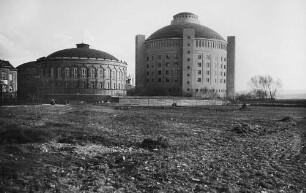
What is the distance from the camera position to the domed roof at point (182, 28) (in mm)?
99188

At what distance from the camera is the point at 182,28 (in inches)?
3996

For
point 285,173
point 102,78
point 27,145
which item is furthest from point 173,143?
point 102,78

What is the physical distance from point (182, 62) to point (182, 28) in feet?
43.7

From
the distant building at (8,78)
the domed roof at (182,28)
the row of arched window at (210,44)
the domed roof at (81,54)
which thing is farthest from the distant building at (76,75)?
the row of arched window at (210,44)

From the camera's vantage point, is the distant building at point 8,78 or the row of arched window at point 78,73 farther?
the row of arched window at point 78,73

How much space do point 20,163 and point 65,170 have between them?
1.54 metres

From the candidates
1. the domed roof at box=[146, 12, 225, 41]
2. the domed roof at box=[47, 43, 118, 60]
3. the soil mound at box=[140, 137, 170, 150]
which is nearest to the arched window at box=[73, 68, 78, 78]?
the domed roof at box=[47, 43, 118, 60]

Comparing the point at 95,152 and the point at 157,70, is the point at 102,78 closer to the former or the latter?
the point at 157,70

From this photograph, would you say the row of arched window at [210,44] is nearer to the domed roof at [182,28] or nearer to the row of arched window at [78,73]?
the domed roof at [182,28]

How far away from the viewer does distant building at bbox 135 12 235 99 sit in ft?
316

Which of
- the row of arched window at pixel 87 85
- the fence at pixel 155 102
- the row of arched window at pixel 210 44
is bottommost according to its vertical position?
the fence at pixel 155 102

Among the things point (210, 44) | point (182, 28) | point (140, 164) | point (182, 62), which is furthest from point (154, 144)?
point (182, 28)

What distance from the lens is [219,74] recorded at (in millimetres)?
104250

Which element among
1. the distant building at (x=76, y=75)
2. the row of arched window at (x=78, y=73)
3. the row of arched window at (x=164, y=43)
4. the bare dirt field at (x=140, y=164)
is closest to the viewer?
the bare dirt field at (x=140, y=164)
